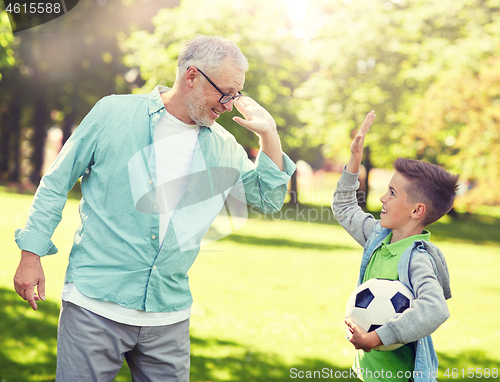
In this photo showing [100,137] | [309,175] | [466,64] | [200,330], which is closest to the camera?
[100,137]

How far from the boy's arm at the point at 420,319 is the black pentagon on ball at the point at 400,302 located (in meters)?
0.09

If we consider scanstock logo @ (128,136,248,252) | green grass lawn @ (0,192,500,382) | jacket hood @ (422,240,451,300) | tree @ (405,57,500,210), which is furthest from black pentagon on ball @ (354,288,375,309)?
tree @ (405,57,500,210)

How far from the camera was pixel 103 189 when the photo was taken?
260 centimetres

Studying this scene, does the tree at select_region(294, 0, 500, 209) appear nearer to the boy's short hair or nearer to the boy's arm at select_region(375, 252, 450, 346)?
the boy's short hair

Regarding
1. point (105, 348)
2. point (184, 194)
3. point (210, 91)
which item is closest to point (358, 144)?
point (210, 91)

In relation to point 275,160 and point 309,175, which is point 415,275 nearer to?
point 275,160

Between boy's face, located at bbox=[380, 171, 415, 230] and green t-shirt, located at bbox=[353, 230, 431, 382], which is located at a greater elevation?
boy's face, located at bbox=[380, 171, 415, 230]

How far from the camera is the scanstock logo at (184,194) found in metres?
2.62

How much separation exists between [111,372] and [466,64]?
62.8ft

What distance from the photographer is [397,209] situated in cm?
271

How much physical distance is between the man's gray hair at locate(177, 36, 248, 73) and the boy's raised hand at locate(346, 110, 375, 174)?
30.4 inches

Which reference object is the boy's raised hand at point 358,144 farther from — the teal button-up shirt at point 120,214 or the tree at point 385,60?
the tree at point 385,60

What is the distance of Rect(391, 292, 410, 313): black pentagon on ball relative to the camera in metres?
2.41

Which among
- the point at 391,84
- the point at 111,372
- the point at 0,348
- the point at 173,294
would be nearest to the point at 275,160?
the point at 173,294
